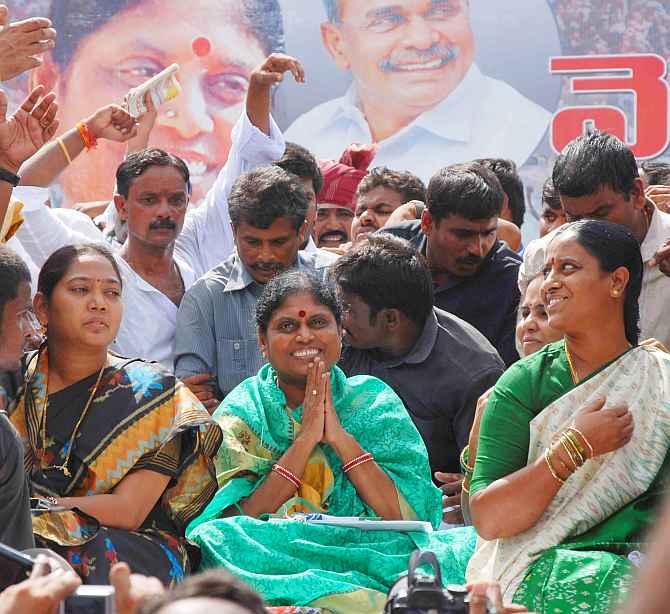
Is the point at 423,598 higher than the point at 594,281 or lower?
lower

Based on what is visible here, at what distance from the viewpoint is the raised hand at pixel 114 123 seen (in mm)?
5324

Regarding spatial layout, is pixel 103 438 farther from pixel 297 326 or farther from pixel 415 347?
pixel 415 347

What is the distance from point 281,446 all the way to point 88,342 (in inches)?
26.9

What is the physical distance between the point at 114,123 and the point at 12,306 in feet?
5.77

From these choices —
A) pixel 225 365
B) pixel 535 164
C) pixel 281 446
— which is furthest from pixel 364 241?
pixel 535 164

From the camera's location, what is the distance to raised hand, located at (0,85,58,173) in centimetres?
424

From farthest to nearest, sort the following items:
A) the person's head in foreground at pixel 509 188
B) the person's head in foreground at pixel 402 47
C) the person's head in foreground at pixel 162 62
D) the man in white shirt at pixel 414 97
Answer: the person's head in foreground at pixel 162 62
the person's head in foreground at pixel 402 47
the man in white shirt at pixel 414 97
the person's head in foreground at pixel 509 188

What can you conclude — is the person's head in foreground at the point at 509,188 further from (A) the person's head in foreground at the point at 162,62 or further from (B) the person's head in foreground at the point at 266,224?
(A) the person's head in foreground at the point at 162,62

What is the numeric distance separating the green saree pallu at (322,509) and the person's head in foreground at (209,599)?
6.04ft

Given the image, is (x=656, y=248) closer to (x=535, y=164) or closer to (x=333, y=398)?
(x=333, y=398)

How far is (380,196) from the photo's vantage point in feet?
20.8

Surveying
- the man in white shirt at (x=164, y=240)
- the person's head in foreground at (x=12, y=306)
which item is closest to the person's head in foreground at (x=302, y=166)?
the man in white shirt at (x=164, y=240)

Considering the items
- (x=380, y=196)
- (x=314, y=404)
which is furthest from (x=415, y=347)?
(x=380, y=196)

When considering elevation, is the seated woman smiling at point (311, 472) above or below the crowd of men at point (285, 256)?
below
